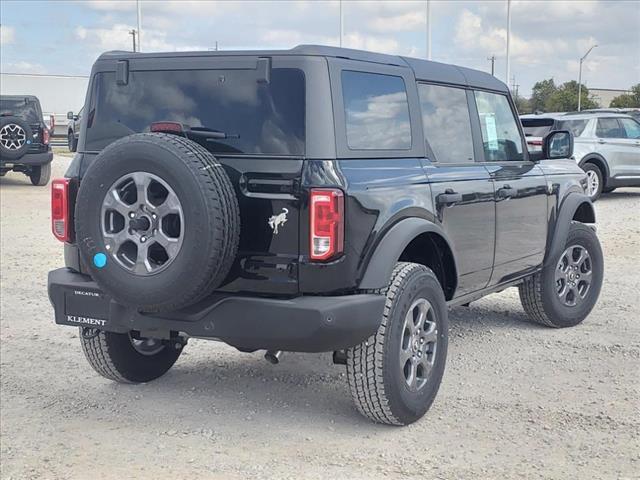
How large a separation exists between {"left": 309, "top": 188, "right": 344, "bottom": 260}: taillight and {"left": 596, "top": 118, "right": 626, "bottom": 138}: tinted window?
12277 millimetres

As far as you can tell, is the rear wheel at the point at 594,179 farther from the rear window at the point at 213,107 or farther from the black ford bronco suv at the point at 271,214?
the rear window at the point at 213,107

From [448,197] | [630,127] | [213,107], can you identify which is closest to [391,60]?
[448,197]

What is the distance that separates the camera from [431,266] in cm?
497

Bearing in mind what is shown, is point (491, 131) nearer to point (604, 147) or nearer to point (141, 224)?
point (141, 224)

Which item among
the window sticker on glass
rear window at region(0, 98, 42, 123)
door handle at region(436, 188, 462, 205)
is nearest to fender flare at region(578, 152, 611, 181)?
the window sticker on glass

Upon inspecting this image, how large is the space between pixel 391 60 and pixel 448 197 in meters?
0.87

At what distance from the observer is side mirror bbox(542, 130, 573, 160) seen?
6281 mm

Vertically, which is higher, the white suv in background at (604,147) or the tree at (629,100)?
the tree at (629,100)

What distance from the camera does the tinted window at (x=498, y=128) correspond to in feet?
18.7

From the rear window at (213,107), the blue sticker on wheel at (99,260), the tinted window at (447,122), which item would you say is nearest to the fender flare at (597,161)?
the tinted window at (447,122)

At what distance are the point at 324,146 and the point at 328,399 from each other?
1677 mm

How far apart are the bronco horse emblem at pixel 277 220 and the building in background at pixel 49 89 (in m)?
51.0

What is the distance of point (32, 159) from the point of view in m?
17.2

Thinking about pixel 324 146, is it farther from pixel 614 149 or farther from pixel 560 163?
pixel 614 149
